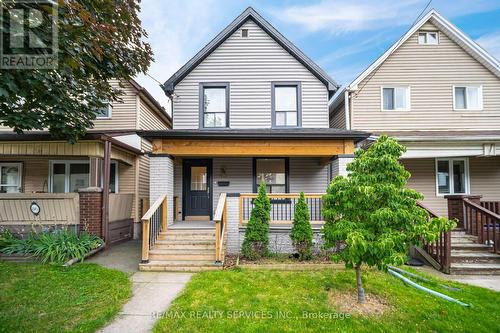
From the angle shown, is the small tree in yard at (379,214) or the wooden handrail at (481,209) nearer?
the small tree in yard at (379,214)

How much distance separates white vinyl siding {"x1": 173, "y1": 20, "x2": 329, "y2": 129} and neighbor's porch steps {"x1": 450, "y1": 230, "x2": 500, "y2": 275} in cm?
543

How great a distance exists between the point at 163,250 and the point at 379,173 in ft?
17.8

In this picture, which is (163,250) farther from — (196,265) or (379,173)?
(379,173)

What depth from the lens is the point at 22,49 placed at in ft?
13.0

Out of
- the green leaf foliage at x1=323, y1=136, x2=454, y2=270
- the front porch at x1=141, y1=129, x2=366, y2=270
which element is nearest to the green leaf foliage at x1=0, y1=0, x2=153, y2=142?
the front porch at x1=141, y1=129, x2=366, y2=270

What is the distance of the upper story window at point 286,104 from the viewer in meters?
9.44

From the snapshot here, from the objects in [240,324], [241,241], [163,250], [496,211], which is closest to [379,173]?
[240,324]

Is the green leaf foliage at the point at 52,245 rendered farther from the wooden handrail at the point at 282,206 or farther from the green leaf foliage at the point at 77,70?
the wooden handrail at the point at 282,206

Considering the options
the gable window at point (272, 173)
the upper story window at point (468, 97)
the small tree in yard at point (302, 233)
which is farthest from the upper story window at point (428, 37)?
the small tree in yard at point (302, 233)

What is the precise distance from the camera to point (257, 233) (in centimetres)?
656

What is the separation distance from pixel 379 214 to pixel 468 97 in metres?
9.71

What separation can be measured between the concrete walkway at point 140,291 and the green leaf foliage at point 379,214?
3236 millimetres

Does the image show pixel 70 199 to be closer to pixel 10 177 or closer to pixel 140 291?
pixel 140 291

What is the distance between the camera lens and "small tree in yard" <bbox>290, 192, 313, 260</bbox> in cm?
643
